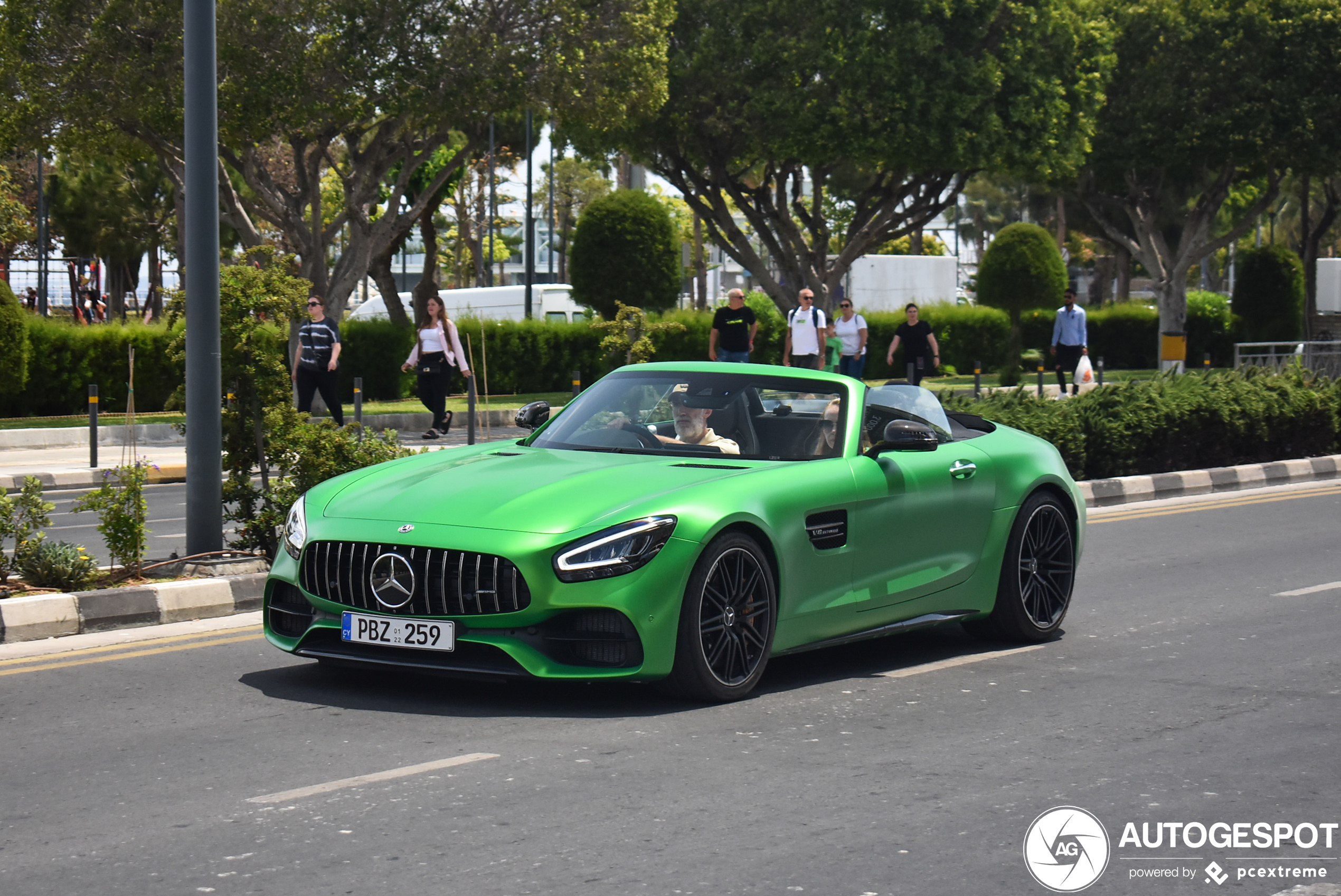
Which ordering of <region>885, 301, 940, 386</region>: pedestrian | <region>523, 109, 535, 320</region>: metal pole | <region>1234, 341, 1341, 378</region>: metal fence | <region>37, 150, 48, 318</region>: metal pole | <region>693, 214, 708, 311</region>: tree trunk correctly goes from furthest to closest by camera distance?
<region>693, 214, 708, 311</region>: tree trunk
<region>523, 109, 535, 320</region>: metal pole
<region>37, 150, 48, 318</region>: metal pole
<region>1234, 341, 1341, 378</region>: metal fence
<region>885, 301, 940, 386</region>: pedestrian

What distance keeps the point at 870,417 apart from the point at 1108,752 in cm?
239

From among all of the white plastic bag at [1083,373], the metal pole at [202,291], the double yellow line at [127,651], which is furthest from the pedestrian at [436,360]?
the double yellow line at [127,651]

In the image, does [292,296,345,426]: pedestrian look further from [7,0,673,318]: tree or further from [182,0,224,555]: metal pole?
[182,0,224,555]: metal pole

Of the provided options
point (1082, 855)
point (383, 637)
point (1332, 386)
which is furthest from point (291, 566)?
point (1332, 386)

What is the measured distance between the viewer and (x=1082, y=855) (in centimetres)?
485

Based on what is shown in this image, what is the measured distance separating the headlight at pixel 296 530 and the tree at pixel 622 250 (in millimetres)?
29809

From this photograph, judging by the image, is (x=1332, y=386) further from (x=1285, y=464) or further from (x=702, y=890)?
(x=702, y=890)

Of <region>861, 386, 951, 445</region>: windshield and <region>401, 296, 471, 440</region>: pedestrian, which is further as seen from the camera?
<region>401, 296, 471, 440</region>: pedestrian

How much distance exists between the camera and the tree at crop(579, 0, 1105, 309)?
32.0 meters

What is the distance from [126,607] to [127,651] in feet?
2.35

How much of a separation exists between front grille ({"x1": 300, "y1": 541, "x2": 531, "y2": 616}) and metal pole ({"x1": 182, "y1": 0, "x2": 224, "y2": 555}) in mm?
3524

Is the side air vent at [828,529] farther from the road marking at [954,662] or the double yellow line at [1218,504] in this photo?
the double yellow line at [1218,504]

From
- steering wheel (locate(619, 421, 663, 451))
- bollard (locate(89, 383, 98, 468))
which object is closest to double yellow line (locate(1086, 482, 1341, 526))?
steering wheel (locate(619, 421, 663, 451))

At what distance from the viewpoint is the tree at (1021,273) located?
142ft
